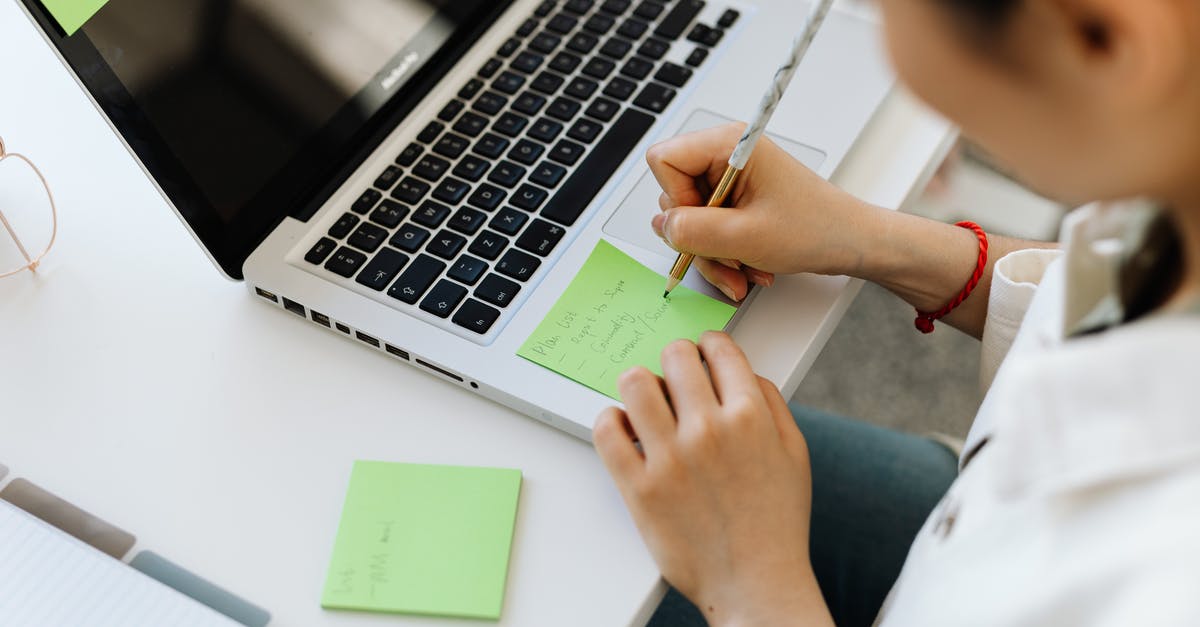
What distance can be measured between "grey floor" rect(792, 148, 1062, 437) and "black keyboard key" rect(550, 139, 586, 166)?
0.78 meters

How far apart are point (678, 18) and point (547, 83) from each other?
134 millimetres

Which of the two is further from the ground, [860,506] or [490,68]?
[490,68]

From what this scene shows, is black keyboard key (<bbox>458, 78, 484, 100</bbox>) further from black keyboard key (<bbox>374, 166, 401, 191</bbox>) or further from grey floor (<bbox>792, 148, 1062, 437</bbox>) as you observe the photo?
grey floor (<bbox>792, 148, 1062, 437</bbox>)

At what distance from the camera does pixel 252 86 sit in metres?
0.73

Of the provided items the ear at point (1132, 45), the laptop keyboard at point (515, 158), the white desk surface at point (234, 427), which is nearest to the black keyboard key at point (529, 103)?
the laptop keyboard at point (515, 158)

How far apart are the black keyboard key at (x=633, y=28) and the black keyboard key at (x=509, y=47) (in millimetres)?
86

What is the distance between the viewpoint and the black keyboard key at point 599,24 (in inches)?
33.9

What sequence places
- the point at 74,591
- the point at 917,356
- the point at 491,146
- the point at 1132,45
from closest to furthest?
the point at 1132,45 < the point at 74,591 < the point at 491,146 < the point at 917,356

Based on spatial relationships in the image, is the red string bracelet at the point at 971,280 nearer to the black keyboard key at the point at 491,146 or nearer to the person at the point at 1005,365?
the person at the point at 1005,365

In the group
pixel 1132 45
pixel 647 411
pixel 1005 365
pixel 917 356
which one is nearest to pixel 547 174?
pixel 647 411

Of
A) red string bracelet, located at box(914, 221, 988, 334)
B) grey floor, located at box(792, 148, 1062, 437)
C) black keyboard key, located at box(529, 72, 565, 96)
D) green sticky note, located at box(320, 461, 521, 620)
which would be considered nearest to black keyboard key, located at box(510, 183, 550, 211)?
black keyboard key, located at box(529, 72, 565, 96)

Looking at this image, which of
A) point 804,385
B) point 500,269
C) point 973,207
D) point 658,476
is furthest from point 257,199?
point 973,207

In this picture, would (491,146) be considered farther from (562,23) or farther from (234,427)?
(234,427)

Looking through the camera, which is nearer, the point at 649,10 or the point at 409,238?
the point at 409,238
